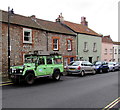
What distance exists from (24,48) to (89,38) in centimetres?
1397

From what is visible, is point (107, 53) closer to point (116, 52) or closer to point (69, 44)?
point (116, 52)

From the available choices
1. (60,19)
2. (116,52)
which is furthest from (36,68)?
(116,52)

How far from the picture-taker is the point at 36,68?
33.9ft

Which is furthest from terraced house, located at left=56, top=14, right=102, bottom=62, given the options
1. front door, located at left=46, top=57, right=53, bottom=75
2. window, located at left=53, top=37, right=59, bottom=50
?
front door, located at left=46, top=57, right=53, bottom=75

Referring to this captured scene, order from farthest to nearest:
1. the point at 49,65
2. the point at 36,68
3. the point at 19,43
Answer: the point at 19,43 → the point at 49,65 → the point at 36,68

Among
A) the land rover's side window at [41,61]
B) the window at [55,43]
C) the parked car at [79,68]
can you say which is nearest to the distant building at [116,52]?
the window at [55,43]

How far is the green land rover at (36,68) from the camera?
9672 millimetres

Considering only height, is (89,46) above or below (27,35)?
below

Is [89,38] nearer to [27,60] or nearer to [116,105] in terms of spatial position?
[27,60]

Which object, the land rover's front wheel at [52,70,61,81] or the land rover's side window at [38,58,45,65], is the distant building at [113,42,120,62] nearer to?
the land rover's front wheel at [52,70,61,81]

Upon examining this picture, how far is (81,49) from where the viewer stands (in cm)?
2405

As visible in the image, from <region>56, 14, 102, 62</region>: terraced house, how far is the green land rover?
11519 millimetres

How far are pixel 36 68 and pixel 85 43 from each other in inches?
647

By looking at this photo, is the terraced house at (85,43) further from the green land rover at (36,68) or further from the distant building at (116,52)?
the green land rover at (36,68)
